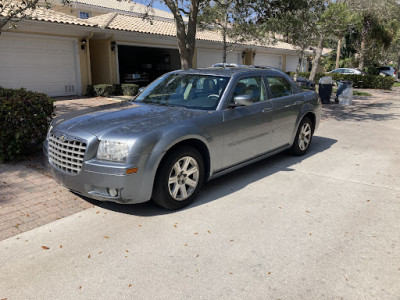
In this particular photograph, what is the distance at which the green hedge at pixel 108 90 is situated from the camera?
52.4 ft

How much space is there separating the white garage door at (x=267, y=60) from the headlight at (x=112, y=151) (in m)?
24.9

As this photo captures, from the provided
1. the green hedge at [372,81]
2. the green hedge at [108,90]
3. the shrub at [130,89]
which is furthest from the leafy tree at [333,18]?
the green hedge at [372,81]

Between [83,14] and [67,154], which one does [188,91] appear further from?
[83,14]

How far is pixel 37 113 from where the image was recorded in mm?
5742

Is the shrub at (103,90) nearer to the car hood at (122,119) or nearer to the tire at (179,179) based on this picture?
the car hood at (122,119)

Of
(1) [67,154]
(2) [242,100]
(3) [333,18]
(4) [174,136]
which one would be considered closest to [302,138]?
(2) [242,100]

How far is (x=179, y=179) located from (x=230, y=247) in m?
1.10

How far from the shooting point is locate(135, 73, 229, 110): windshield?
15.9ft

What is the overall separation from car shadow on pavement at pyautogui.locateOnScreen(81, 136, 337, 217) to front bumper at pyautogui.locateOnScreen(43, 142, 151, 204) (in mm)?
431

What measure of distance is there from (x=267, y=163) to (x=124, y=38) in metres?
13.7

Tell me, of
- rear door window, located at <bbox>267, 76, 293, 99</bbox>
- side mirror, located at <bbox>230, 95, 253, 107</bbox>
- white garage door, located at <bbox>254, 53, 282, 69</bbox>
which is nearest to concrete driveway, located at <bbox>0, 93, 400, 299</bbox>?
side mirror, located at <bbox>230, 95, 253, 107</bbox>

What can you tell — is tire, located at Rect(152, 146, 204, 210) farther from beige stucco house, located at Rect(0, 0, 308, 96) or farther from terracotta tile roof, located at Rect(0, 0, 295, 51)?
terracotta tile roof, located at Rect(0, 0, 295, 51)

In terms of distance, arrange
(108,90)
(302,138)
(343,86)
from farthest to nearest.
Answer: (108,90) < (343,86) < (302,138)

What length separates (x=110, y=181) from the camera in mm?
3701
